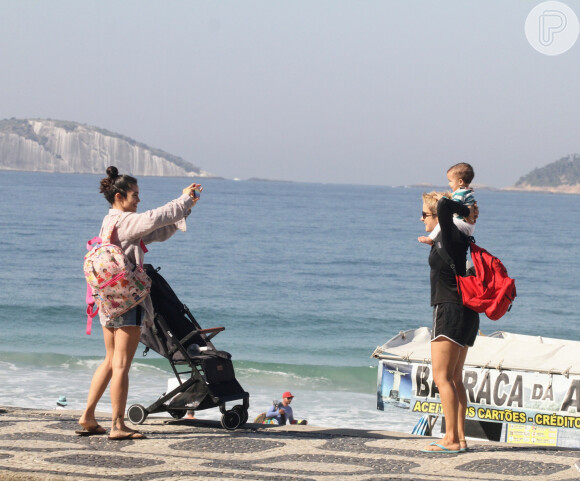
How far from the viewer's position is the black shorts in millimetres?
5910

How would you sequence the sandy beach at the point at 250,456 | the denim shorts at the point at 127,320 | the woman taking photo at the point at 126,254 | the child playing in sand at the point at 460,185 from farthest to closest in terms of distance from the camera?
the denim shorts at the point at 127,320, the woman taking photo at the point at 126,254, the child playing in sand at the point at 460,185, the sandy beach at the point at 250,456

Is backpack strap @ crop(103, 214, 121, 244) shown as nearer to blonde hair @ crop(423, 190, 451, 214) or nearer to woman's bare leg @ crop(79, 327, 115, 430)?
woman's bare leg @ crop(79, 327, 115, 430)

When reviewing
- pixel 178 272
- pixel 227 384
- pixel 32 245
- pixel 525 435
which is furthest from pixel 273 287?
pixel 227 384

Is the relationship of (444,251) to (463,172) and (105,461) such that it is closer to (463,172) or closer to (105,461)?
(463,172)

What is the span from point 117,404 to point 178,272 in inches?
1662

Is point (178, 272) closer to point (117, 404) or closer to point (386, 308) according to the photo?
point (386, 308)

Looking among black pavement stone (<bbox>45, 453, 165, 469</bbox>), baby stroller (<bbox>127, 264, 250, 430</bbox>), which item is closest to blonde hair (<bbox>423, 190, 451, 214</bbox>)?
baby stroller (<bbox>127, 264, 250, 430</bbox>)

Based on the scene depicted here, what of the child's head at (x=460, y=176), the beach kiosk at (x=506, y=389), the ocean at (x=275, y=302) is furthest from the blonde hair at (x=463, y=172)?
the ocean at (x=275, y=302)

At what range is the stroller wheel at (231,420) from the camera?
6.86 m

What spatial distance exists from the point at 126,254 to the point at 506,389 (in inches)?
268

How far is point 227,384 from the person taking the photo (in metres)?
7.29

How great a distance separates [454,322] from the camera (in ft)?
19.4

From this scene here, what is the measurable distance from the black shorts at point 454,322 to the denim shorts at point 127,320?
1.99 meters

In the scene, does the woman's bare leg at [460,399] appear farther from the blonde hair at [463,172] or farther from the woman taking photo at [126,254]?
the woman taking photo at [126,254]
